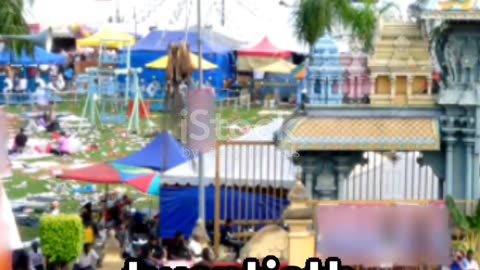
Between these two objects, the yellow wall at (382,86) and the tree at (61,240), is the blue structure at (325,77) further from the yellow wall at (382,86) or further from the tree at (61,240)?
the tree at (61,240)

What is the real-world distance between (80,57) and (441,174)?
2652cm

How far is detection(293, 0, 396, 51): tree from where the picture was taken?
27.8 m

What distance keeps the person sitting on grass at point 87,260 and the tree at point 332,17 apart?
43.4 ft

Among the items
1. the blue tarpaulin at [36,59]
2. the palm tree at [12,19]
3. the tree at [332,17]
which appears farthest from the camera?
the blue tarpaulin at [36,59]

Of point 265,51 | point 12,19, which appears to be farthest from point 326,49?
point 265,51

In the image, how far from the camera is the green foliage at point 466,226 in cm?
1491

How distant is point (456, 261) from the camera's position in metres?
14.3

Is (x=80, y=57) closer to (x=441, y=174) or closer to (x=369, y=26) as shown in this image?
(x=369, y=26)

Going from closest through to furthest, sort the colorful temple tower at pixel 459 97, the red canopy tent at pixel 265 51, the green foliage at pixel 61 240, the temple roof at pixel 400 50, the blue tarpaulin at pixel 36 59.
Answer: the green foliage at pixel 61 240, the colorful temple tower at pixel 459 97, the temple roof at pixel 400 50, the blue tarpaulin at pixel 36 59, the red canopy tent at pixel 265 51

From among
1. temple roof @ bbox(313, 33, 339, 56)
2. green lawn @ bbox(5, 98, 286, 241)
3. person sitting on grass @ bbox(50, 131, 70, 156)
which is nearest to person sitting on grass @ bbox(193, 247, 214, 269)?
temple roof @ bbox(313, 33, 339, 56)

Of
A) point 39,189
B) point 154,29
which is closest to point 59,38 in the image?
point 154,29

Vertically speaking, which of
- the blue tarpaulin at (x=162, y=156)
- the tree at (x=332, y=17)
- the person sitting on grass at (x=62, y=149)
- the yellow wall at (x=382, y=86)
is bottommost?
the person sitting on grass at (x=62, y=149)

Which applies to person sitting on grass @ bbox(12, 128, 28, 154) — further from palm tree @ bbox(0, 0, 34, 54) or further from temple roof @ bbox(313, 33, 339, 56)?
temple roof @ bbox(313, 33, 339, 56)

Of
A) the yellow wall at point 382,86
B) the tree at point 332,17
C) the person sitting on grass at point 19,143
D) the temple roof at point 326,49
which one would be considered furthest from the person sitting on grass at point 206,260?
the tree at point 332,17
